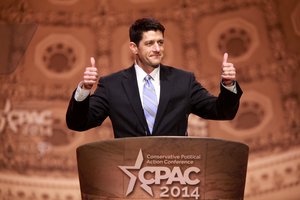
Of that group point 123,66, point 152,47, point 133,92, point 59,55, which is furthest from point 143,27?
point 59,55

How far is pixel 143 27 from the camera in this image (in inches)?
73.1

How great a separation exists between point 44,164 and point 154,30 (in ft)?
6.92

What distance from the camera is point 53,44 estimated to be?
3.85 metres

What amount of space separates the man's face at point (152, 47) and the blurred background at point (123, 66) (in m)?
1.90

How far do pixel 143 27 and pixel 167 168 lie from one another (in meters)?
0.68

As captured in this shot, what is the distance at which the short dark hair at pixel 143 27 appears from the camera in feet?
6.03

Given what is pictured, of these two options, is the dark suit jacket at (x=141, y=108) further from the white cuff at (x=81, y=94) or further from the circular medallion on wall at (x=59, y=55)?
the circular medallion on wall at (x=59, y=55)

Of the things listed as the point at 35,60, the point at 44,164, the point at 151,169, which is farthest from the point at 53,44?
the point at 151,169

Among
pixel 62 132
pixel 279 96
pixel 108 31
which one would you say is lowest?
pixel 62 132

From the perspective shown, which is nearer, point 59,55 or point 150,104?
point 150,104

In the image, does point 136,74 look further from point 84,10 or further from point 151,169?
point 84,10

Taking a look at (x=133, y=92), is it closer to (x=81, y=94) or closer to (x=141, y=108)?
(x=141, y=108)

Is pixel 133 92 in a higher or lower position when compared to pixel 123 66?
lower

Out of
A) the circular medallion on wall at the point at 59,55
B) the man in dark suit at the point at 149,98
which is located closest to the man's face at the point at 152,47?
the man in dark suit at the point at 149,98
